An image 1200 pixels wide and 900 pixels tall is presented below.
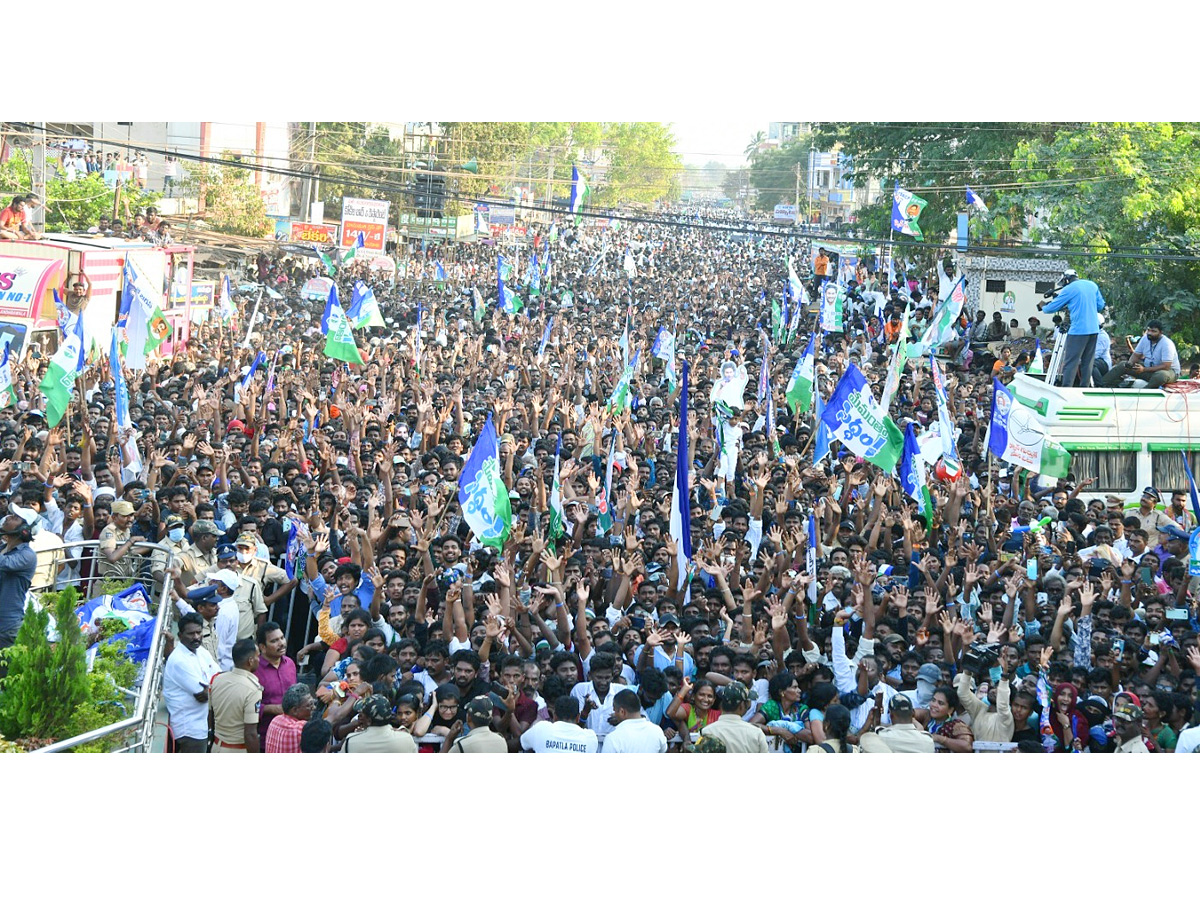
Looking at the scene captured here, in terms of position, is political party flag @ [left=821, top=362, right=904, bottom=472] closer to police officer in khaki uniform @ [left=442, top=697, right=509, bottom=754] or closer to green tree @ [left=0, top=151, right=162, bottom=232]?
police officer in khaki uniform @ [left=442, top=697, right=509, bottom=754]

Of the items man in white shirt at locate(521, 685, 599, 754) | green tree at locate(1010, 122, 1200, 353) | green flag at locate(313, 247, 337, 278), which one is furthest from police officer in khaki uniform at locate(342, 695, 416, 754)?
green flag at locate(313, 247, 337, 278)

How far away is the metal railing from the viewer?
20.3 feet

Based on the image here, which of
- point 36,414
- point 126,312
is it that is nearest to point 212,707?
point 36,414

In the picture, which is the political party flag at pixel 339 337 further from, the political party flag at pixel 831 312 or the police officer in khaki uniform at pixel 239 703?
the political party flag at pixel 831 312

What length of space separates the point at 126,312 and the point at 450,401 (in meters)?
3.49

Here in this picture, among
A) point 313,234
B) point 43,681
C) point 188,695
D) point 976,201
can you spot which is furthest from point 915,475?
point 313,234

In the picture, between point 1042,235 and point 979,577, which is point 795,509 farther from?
point 1042,235

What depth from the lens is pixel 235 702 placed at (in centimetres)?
711

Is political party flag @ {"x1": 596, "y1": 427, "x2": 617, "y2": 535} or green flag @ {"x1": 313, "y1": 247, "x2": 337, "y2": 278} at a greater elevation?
green flag @ {"x1": 313, "y1": 247, "x2": 337, "y2": 278}

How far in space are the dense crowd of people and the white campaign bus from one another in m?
0.48

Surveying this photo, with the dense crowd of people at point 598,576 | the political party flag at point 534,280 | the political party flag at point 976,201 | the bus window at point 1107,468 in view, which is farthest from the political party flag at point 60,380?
the political party flag at point 534,280

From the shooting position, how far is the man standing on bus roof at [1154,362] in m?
13.2

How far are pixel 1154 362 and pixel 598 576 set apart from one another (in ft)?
23.7

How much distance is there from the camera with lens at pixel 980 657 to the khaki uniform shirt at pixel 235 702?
384 centimetres
